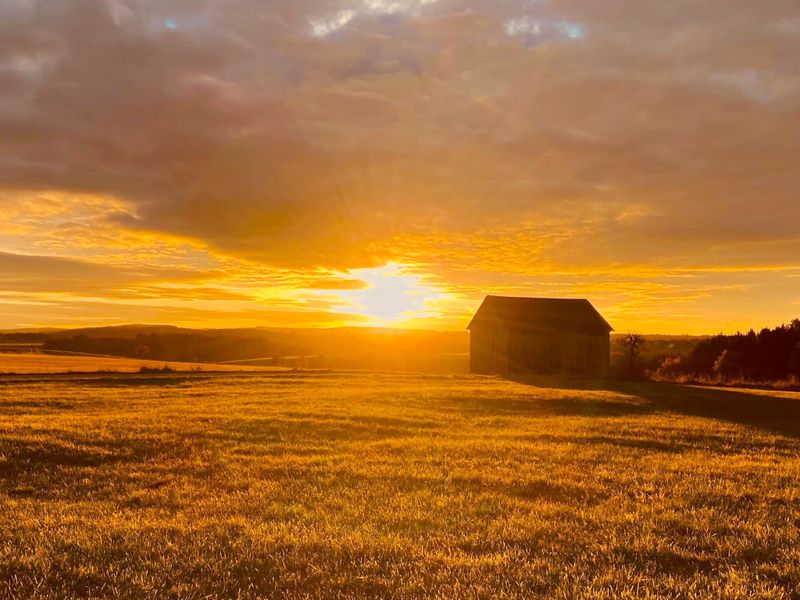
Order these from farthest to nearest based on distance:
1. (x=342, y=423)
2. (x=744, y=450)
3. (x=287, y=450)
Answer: (x=342, y=423) < (x=744, y=450) < (x=287, y=450)

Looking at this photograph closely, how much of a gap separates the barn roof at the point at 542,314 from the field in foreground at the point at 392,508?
38382 mm

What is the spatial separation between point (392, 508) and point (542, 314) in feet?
174

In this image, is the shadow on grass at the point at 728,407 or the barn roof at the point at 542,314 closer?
the shadow on grass at the point at 728,407

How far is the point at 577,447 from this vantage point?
14.8m

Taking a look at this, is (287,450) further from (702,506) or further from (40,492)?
(702,506)

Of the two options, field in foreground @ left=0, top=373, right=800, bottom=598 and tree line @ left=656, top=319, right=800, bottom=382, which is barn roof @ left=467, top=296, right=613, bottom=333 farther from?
field in foreground @ left=0, top=373, right=800, bottom=598

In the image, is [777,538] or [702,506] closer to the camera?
[777,538]

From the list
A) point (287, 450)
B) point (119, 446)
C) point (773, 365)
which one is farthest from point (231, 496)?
point (773, 365)

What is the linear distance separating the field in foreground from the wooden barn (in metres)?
37.3

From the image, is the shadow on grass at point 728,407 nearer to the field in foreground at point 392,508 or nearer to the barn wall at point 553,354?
Answer: the field in foreground at point 392,508

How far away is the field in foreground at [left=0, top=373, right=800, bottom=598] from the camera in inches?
242

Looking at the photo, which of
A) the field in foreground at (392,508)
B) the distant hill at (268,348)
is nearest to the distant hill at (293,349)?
the distant hill at (268,348)

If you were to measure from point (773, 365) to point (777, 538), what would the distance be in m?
55.3

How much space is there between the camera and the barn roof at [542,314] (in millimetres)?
58438
